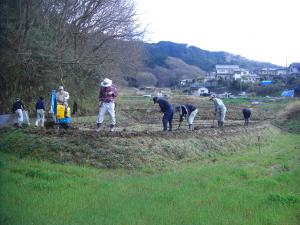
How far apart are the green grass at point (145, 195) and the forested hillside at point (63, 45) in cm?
847

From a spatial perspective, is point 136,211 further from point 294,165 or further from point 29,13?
point 29,13

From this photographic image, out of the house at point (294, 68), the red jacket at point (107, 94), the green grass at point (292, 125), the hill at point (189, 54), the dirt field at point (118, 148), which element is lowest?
the green grass at point (292, 125)

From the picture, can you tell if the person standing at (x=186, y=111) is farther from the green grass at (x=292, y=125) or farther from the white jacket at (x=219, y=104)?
the green grass at (x=292, y=125)

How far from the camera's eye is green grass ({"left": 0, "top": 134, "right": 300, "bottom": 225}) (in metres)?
5.91

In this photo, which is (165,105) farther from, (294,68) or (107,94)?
(294,68)

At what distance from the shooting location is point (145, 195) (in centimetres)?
717

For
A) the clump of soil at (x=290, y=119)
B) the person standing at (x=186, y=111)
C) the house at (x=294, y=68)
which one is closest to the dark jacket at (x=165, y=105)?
the person standing at (x=186, y=111)

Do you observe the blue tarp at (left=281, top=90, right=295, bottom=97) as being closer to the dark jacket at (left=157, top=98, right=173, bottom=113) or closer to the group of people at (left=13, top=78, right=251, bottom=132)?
the group of people at (left=13, top=78, right=251, bottom=132)

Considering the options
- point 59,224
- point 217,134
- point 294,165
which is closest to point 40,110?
point 217,134

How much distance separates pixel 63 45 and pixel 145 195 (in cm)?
1574

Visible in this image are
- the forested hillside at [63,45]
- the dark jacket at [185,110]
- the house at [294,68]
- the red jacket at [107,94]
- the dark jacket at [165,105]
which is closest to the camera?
the red jacket at [107,94]

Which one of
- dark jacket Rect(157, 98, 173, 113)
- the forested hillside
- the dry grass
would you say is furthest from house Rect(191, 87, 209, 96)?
dark jacket Rect(157, 98, 173, 113)

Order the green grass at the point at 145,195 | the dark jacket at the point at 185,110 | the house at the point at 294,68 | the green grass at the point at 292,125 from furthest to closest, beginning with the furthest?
1. the house at the point at 294,68
2. the green grass at the point at 292,125
3. the dark jacket at the point at 185,110
4. the green grass at the point at 145,195

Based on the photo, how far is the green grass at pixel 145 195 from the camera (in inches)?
233
